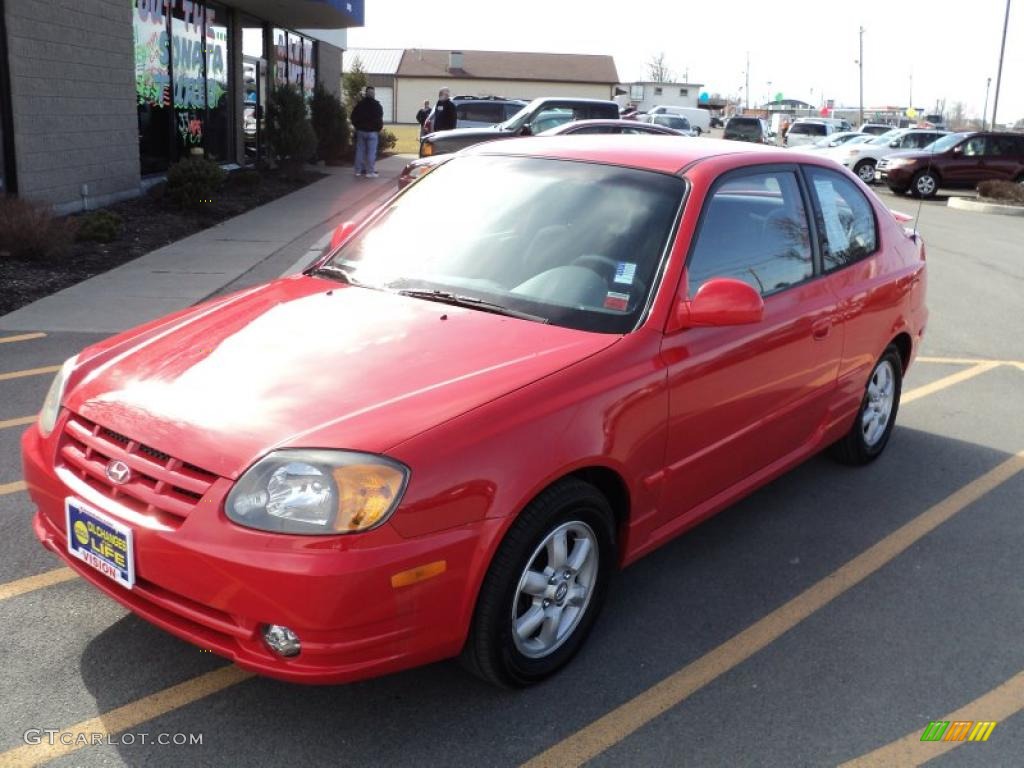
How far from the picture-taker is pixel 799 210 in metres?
4.44

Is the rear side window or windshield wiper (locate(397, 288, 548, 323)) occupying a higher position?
the rear side window

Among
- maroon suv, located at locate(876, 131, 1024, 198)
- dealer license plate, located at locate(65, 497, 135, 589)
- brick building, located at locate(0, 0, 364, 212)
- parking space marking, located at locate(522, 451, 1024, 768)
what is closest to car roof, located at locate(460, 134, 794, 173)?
parking space marking, located at locate(522, 451, 1024, 768)

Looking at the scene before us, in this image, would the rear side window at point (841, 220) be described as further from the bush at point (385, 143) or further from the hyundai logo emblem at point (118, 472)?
the bush at point (385, 143)

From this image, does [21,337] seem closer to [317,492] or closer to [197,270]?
[197,270]

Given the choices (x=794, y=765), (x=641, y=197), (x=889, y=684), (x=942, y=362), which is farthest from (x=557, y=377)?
(x=942, y=362)

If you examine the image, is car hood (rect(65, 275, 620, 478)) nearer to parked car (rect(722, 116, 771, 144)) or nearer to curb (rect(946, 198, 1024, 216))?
curb (rect(946, 198, 1024, 216))

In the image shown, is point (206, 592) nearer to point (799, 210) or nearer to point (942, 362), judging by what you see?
point (799, 210)

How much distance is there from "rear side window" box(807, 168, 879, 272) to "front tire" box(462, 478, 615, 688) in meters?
1.99

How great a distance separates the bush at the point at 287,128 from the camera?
64.3ft

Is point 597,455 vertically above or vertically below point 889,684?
above

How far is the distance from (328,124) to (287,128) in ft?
13.5

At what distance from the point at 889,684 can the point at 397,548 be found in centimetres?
182

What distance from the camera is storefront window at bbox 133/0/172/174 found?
1466 cm

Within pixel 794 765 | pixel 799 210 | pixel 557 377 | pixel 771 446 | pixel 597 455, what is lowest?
pixel 794 765
